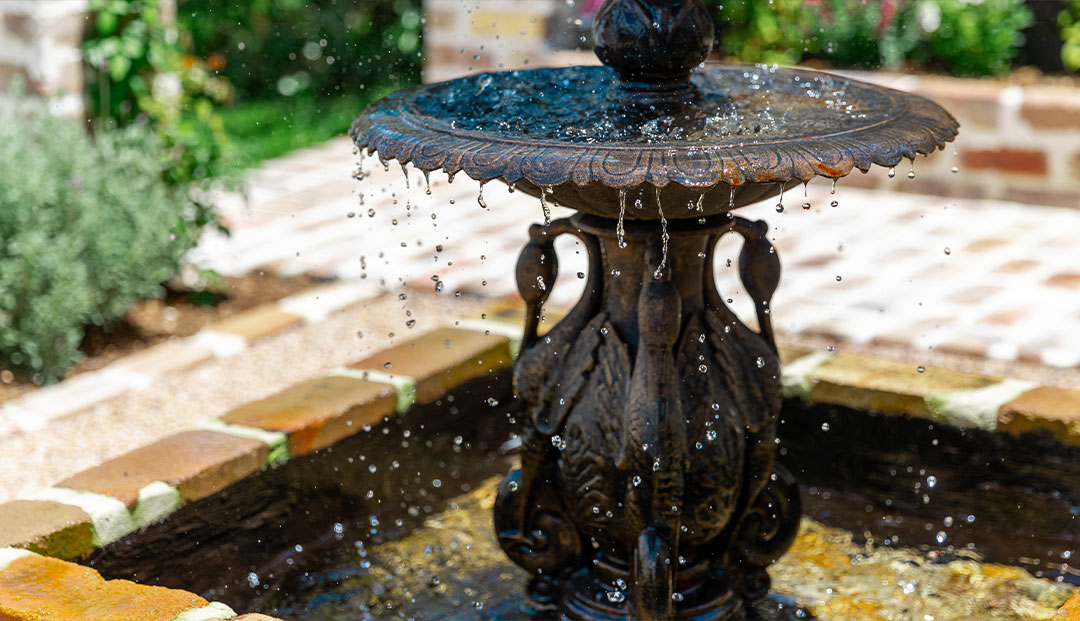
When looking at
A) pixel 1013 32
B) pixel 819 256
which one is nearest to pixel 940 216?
pixel 819 256

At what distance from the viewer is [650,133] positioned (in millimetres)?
2352

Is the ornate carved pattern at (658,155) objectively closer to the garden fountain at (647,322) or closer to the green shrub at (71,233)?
the garden fountain at (647,322)

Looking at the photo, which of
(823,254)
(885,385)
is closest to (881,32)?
(823,254)

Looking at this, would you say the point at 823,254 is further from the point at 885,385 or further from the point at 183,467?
the point at 183,467

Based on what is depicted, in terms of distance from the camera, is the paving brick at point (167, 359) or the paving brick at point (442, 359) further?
the paving brick at point (167, 359)

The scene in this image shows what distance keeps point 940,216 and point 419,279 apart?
2648mm

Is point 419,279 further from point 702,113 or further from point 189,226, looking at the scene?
point 702,113

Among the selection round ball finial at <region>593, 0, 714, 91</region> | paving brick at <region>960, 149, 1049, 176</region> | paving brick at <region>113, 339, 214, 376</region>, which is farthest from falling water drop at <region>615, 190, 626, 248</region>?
paving brick at <region>960, 149, 1049, 176</region>

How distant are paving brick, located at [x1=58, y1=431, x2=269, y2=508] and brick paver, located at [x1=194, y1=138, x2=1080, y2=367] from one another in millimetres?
1054

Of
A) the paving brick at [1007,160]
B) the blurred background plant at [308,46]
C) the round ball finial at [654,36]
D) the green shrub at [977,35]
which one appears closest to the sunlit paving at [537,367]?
the round ball finial at [654,36]

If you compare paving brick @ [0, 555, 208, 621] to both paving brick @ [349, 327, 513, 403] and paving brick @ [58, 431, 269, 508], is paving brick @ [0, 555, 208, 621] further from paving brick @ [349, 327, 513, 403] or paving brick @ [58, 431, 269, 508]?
paving brick @ [349, 327, 513, 403]

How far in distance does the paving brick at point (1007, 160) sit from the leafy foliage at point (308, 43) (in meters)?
4.09

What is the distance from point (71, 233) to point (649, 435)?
2698 millimetres

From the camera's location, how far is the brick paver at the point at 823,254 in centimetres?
449
